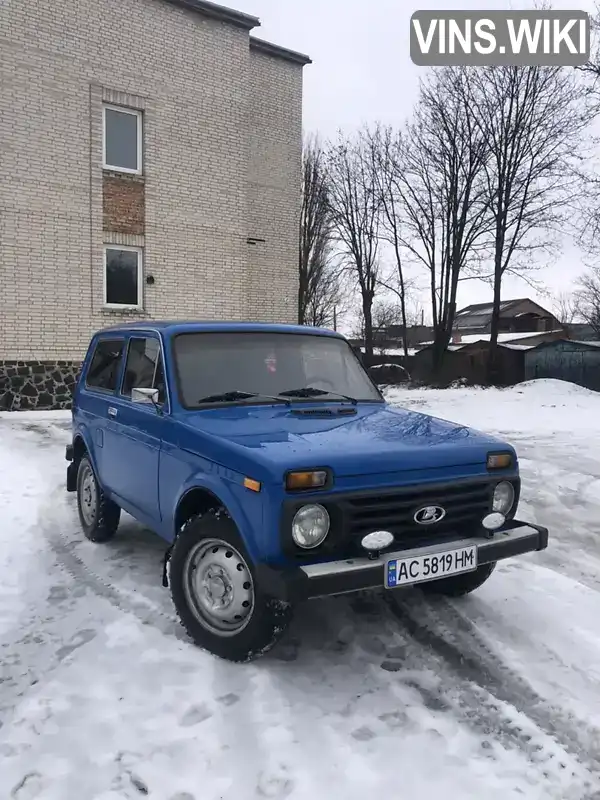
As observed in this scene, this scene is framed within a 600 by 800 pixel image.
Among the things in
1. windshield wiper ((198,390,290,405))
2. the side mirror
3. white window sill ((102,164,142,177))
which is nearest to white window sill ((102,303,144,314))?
white window sill ((102,164,142,177))

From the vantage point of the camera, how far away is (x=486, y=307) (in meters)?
74.4

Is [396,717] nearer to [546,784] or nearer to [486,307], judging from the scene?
[546,784]

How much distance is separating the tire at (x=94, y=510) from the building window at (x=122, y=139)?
11.3 metres

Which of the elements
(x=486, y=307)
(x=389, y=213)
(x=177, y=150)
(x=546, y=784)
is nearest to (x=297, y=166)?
(x=177, y=150)

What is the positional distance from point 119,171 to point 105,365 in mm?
11239

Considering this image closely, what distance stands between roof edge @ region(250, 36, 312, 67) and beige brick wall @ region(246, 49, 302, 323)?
114mm

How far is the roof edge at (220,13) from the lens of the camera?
15.6m

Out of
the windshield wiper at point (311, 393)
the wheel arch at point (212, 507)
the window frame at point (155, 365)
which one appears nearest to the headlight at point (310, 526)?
the wheel arch at point (212, 507)

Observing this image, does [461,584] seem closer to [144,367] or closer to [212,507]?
[212,507]

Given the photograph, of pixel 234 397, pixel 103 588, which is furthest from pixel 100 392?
pixel 234 397

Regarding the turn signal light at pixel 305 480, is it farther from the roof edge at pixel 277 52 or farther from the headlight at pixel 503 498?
the roof edge at pixel 277 52

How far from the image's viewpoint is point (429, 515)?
3404mm

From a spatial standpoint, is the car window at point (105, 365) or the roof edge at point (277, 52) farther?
the roof edge at point (277, 52)

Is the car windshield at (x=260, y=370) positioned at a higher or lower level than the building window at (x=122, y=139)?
lower
